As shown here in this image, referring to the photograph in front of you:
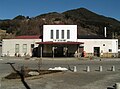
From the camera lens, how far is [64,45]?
5706cm

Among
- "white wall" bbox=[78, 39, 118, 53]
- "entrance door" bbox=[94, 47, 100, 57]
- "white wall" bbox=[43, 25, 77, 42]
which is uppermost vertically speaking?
"white wall" bbox=[43, 25, 77, 42]

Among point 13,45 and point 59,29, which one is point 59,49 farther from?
point 13,45

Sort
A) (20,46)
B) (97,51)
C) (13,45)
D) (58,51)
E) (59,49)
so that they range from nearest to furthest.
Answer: (59,49), (58,51), (97,51), (20,46), (13,45)

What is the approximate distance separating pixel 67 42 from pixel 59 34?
2.54m

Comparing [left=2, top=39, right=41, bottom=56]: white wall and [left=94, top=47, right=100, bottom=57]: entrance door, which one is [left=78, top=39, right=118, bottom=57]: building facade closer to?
[left=94, top=47, right=100, bottom=57]: entrance door

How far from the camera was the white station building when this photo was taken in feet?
188

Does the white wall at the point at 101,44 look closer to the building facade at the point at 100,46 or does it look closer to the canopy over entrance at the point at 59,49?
the building facade at the point at 100,46

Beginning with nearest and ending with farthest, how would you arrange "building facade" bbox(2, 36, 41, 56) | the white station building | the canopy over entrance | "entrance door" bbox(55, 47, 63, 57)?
1. the canopy over entrance
2. the white station building
3. "entrance door" bbox(55, 47, 63, 57)
4. "building facade" bbox(2, 36, 41, 56)

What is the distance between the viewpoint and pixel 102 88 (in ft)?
52.4

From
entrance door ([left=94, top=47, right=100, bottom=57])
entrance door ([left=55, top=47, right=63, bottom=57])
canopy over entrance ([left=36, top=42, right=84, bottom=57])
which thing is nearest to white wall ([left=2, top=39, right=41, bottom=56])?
canopy over entrance ([left=36, top=42, right=84, bottom=57])

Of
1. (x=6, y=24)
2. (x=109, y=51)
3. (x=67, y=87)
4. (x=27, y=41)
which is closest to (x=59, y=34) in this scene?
(x=27, y=41)

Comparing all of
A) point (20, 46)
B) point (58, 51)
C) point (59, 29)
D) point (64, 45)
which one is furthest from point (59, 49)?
point (20, 46)

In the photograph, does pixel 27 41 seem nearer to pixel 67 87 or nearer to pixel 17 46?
pixel 17 46

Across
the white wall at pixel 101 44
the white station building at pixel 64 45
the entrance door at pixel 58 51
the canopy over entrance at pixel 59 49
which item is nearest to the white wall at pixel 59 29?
the white station building at pixel 64 45
